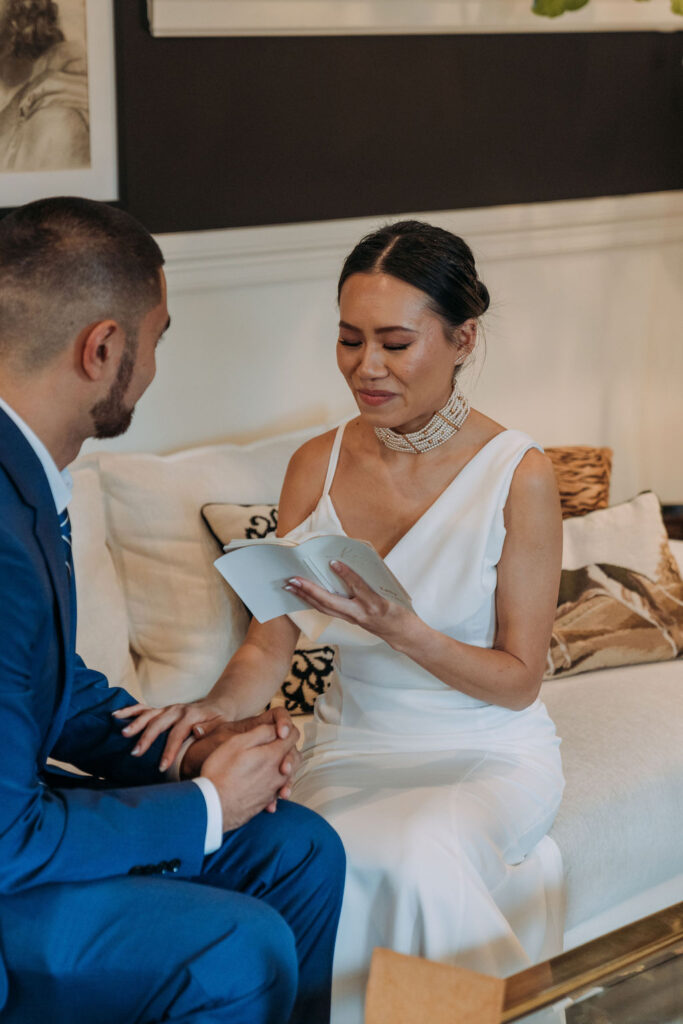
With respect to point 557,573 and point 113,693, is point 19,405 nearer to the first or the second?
point 113,693

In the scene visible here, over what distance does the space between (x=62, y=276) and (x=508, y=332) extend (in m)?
2.39

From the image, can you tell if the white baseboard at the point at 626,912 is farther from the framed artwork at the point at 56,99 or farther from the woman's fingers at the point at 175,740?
the framed artwork at the point at 56,99

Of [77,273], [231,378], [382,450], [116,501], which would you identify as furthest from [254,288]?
[77,273]

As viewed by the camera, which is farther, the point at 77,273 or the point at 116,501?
the point at 116,501

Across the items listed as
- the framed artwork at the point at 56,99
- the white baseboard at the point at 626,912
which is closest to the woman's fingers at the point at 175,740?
the white baseboard at the point at 626,912

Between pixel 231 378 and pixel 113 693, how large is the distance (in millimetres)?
1374

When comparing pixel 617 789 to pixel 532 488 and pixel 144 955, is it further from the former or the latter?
pixel 144 955

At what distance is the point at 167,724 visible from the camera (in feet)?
6.46

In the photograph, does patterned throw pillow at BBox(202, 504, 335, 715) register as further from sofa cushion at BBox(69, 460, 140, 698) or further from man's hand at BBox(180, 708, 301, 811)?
man's hand at BBox(180, 708, 301, 811)

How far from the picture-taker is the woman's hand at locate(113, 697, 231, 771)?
1915mm

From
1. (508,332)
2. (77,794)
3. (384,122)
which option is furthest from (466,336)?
(508,332)

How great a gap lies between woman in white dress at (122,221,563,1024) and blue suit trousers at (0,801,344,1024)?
0.38 meters

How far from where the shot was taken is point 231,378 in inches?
127

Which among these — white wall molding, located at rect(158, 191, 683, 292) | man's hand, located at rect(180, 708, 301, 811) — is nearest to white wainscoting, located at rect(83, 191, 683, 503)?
white wall molding, located at rect(158, 191, 683, 292)
